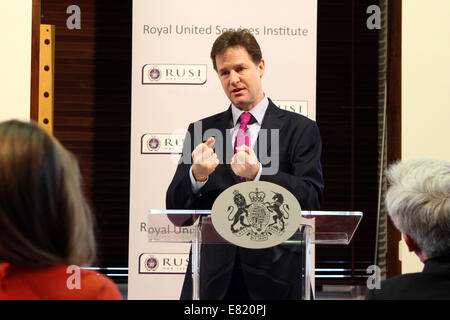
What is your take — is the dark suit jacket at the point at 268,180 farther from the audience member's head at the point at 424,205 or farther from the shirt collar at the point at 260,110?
the audience member's head at the point at 424,205

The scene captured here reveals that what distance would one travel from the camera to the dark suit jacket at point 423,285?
6.40 feet

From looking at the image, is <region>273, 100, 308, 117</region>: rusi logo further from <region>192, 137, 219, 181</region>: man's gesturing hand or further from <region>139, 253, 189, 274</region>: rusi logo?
<region>192, 137, 219, 181</region>: man's gesturing hand

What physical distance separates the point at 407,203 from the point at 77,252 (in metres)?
1.09

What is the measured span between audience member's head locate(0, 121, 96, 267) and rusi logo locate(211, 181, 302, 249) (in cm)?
110

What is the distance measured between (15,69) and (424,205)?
9.78 feet

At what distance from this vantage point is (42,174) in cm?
137

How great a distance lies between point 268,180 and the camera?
2.89m

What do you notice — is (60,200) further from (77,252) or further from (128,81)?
(128,81)

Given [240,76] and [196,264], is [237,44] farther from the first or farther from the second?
[196,264]

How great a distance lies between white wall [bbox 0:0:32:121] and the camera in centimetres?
430

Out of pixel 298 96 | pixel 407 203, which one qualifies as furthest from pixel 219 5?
pixel 407 203

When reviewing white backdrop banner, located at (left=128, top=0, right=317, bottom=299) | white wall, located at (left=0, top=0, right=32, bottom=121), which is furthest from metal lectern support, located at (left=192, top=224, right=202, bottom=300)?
white wall, located at (left=0, top=0, right=32, bottom=121)

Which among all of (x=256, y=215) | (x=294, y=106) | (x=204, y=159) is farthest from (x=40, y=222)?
(x=294, y=106)

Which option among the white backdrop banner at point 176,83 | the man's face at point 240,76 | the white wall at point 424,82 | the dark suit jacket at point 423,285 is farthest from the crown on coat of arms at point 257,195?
the white wall at point 424,82
